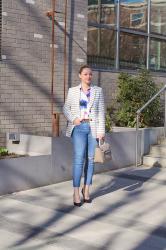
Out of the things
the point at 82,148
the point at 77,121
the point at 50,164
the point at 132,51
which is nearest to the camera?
the point at 77,121

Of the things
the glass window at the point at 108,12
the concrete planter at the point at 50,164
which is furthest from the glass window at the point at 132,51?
the concrete planter at the point at 50,164

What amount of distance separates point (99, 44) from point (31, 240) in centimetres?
607

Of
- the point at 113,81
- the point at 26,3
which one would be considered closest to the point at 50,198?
the point at 26,3

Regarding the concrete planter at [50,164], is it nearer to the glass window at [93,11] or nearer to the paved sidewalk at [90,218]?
the paved sidewalk at [90,218]

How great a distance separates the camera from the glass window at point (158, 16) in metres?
11.3

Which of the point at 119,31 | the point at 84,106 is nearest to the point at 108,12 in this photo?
the point at 119,31

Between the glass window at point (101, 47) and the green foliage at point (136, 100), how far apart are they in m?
0.58

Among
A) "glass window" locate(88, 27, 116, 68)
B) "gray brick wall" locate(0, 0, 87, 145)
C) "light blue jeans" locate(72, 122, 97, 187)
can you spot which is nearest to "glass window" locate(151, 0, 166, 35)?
"glass window" locate(88, 27, 116, 68)

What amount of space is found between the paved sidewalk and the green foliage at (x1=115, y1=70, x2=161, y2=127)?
250 centimetres

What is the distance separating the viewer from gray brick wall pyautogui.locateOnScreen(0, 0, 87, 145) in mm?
7684

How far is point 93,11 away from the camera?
31.8 ft

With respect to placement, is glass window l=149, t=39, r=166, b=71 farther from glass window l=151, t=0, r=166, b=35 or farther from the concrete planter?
the concrete planter

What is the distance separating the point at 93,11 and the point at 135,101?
6.52ft

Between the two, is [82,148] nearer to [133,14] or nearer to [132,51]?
[132,51]
